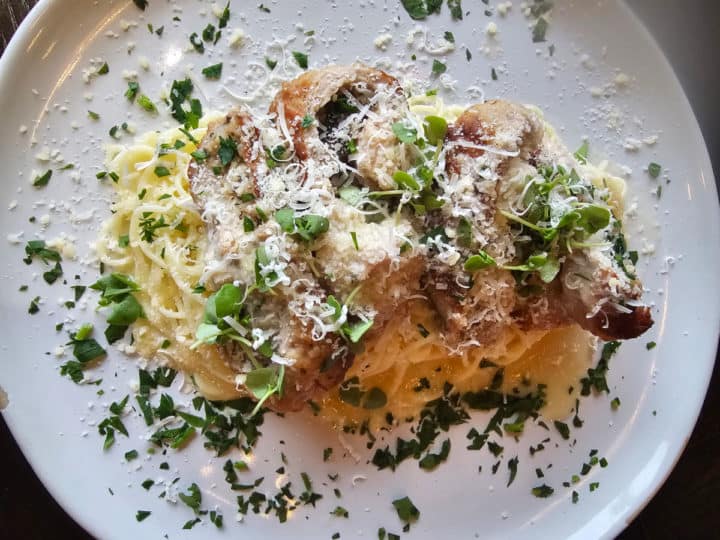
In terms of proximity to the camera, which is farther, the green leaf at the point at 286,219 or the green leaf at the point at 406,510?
the green leaf at the point at 406,510

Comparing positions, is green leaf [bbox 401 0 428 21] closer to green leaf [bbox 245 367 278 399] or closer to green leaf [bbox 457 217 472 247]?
green leaf [bbox 457 217 472 247]

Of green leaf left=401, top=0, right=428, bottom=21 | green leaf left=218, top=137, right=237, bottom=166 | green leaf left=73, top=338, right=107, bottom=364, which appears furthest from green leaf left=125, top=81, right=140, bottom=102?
green leaf left=401, top=0, right=428, bottom=21

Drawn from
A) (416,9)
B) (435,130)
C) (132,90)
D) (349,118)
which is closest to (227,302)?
(349,118)

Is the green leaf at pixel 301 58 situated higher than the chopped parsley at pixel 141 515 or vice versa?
the green leaf at pixel 301 58

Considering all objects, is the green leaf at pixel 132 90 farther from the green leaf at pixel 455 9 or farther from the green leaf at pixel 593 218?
the green leaf at pixel 593 218

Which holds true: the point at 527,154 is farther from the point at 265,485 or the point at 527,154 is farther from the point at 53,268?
the point at 53,268

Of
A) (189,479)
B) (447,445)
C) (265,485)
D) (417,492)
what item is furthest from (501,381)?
(189,479)

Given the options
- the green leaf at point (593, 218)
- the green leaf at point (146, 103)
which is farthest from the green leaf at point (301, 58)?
the green leaf at point (593, 218)
